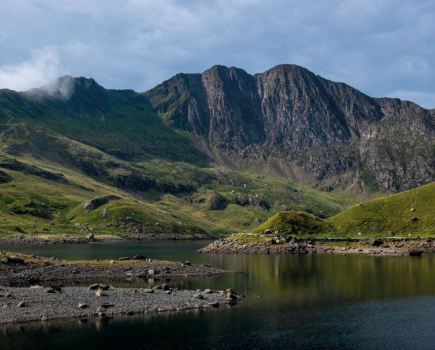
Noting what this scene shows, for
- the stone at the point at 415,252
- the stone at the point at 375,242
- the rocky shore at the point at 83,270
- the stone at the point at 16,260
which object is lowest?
the rocky shore at the point at 83,270

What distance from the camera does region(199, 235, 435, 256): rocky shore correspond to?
169500 mm

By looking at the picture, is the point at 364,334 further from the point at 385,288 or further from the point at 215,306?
the point at 385,288

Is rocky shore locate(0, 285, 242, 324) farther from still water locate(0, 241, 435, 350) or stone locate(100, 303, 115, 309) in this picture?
still water locate(0, 241, 435, 350)

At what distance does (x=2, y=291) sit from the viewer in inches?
2810

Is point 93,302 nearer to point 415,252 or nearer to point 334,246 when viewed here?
point 415,252

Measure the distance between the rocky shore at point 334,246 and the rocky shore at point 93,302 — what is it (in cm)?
10468

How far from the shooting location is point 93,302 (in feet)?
225

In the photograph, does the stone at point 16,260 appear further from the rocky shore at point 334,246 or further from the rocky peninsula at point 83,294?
the rocky shore at point 334,246

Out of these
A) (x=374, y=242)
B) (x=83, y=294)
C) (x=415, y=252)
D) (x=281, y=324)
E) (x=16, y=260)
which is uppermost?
(x=374, y=242)

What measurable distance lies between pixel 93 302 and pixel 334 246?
133 meters

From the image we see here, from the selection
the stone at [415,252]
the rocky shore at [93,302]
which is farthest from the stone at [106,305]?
the stone at [415,252]

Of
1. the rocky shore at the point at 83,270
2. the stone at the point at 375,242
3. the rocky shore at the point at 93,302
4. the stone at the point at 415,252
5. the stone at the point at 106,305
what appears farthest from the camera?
the stone at the point at 375,242

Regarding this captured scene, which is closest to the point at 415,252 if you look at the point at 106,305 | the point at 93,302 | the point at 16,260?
the point at 106,305

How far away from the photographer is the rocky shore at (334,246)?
556 ft
